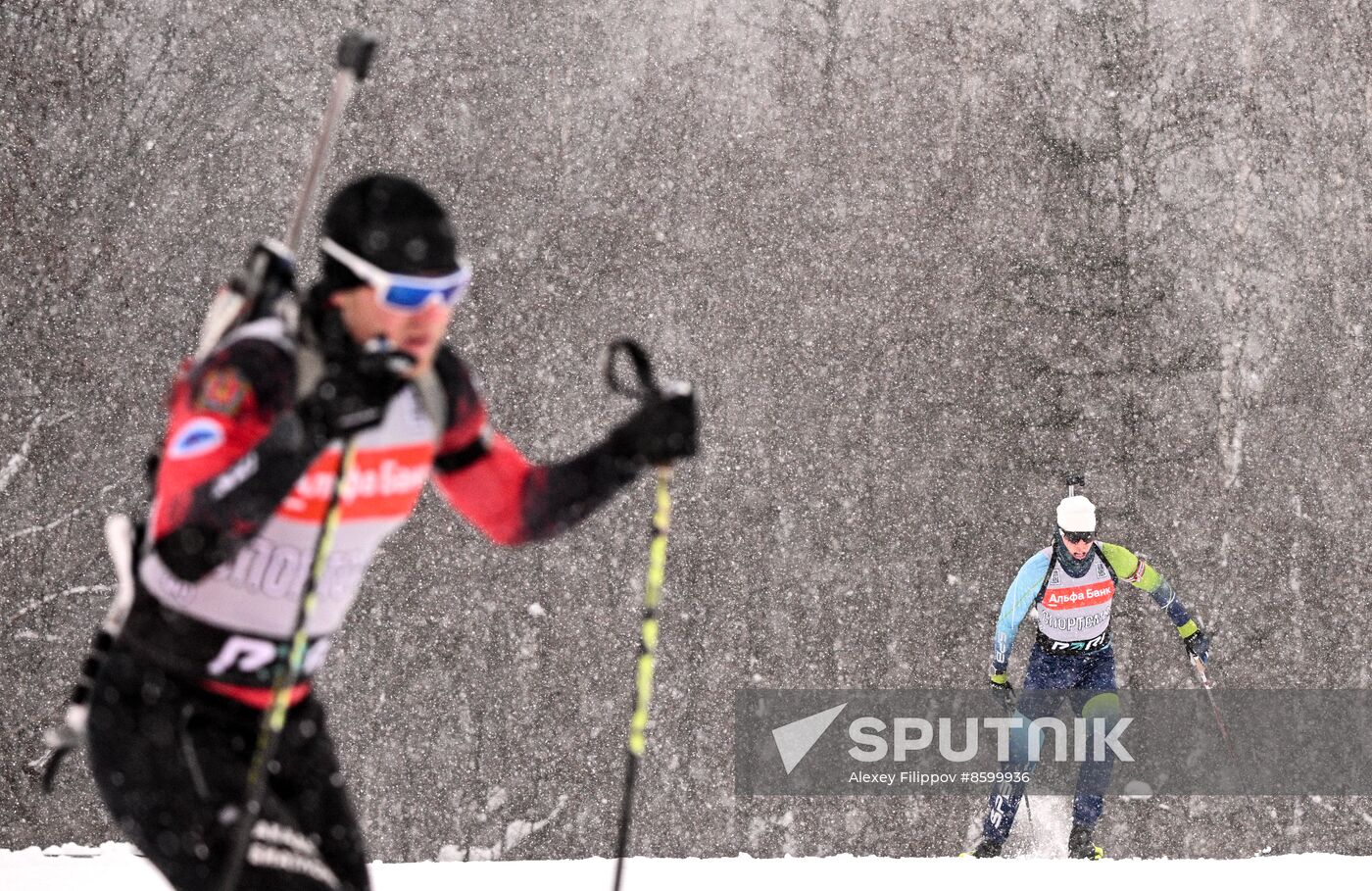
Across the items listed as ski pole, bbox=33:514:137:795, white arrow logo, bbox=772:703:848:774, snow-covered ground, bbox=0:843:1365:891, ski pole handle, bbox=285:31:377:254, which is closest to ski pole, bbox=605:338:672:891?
ski pole handle, bbox=285:31:377:254

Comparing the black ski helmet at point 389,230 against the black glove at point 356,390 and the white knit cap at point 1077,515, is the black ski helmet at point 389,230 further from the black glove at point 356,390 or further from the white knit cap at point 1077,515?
the white knit cap at point 1077,515

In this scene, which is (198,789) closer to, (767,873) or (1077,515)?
(767,873)

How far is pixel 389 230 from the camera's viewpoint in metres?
1.94

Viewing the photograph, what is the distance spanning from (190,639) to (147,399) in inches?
325

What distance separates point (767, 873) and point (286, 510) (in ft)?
11.8

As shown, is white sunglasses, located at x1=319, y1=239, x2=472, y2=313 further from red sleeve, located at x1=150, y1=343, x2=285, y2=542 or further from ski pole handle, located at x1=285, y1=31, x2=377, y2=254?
ski pole handle, located at x1=285, y1=31, x2=377, y2=254

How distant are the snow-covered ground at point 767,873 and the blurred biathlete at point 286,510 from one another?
297 cm

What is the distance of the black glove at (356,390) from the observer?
5.86 feet

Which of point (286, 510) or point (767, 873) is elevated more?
point (286, 510)

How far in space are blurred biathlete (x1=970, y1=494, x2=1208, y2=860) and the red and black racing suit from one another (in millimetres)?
4815

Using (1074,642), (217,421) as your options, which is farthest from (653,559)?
(1074,642)

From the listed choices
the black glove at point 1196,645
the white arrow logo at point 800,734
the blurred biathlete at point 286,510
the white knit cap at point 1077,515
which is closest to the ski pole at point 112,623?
the blurred biathlete at point 286,510

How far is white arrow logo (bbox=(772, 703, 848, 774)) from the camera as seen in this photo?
10.4m

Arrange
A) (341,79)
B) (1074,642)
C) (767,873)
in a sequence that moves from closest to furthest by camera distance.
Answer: (341,79)
(767,873)
(1074,642)
